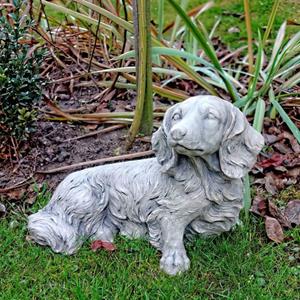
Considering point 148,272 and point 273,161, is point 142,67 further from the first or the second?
point 148,272

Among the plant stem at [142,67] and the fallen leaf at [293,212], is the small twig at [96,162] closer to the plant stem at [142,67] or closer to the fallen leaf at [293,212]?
the plant stem at [142,67]

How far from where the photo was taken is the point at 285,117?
11.2ft

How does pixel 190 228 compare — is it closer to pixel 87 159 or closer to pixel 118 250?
pixel 118 250

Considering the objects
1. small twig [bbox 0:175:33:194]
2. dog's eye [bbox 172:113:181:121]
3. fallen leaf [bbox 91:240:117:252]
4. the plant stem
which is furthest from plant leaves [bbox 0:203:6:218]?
dog's eye [bbox 172:113:181:121]

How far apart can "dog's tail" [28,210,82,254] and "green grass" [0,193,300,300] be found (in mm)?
36

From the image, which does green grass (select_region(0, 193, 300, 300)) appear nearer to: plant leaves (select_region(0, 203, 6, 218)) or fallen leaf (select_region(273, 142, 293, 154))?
plant leaves (select_region(0, 203, 6, 218))

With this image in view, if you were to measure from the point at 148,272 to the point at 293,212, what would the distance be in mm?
842

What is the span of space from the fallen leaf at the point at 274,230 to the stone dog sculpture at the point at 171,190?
0.84 ft

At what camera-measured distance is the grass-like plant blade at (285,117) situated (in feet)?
10.8

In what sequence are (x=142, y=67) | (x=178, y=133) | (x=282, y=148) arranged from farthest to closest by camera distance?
(x=282, y=148), (x=142, y=67), (x=178, y=133)

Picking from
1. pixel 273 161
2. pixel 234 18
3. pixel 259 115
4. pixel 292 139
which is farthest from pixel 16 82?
pixel 234 18

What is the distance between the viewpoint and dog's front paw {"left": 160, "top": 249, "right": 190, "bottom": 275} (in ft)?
8.61

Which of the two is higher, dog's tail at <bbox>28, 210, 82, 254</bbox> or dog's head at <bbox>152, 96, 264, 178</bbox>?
dog's head at <bbox>152, 96, 264, 178</bbox>

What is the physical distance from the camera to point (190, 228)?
2744 millimetres
